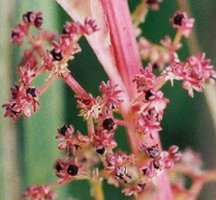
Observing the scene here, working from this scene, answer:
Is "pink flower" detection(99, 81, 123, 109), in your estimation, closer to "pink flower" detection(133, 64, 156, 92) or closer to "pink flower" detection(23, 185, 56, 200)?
"pink flower" detection(133, 64, 156, 92)

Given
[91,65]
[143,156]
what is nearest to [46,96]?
[91,65]

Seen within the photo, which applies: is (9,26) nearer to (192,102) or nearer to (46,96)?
(46,96)

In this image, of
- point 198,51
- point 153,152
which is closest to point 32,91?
point 153,152

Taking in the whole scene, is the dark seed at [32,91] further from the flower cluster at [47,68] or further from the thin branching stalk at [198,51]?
the thin branching stalk at [198,51]

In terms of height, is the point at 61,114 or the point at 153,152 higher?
the point at 61,114

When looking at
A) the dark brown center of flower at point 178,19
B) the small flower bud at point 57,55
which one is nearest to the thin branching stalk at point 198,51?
the dark brown center of flower at point 178,19

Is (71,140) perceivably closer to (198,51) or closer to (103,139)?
(103,139)

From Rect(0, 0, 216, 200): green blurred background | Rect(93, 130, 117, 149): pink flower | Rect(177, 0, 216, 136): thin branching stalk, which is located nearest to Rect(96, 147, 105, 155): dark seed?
Rect(93, 130, 117, 149): pink flower

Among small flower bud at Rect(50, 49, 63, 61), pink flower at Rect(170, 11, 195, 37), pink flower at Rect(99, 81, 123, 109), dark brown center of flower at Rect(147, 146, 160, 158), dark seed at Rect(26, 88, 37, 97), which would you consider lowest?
dark brown center of flower at Rect(147, 146, 160, 158)
